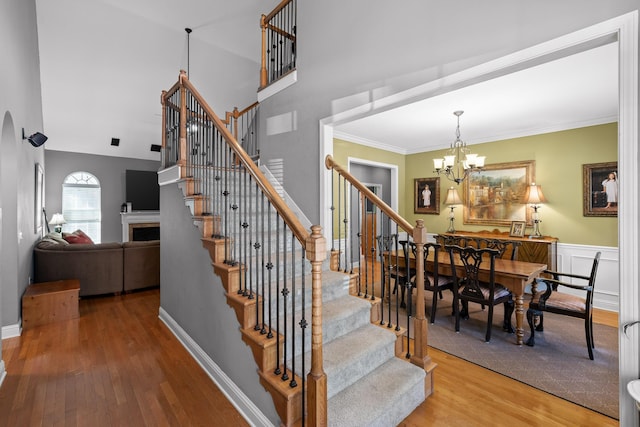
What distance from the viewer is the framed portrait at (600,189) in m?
4.23

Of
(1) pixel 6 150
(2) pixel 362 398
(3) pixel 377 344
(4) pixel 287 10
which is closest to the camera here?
(2) pixel 362 398

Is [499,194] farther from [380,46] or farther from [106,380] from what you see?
[106,380]

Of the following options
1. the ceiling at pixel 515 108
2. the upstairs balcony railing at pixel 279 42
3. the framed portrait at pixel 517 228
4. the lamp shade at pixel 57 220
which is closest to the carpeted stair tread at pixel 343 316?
the ceiling at pixel 515 108

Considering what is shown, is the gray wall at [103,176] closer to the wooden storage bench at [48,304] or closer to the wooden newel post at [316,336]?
the wooden storage bench at [48,304]

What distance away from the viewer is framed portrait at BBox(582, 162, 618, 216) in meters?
4.23

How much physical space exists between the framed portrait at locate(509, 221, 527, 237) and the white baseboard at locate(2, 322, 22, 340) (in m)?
6.93

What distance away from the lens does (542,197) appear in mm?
4848

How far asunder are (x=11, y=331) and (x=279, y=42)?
464 cm

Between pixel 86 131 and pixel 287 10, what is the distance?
6201 millimetres

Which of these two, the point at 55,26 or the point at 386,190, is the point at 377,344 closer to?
the point at 386,190

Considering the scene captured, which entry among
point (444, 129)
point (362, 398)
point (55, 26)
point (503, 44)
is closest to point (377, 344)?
point (362, 398)

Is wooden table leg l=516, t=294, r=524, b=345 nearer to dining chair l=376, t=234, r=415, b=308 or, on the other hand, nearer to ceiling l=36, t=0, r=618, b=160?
dining chair l=376, t=234, r=415, b=308

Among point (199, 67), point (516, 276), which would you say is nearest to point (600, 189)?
point (516, 276)

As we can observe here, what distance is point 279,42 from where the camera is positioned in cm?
409
